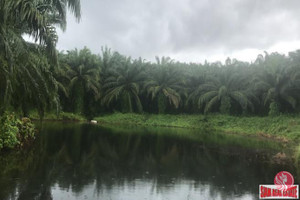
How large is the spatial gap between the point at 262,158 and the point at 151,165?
14.8ft

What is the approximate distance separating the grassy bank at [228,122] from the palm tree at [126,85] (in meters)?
1.43

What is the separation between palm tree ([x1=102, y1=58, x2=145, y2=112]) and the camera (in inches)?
1218

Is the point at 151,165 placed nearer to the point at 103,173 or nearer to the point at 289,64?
the point at 103,173

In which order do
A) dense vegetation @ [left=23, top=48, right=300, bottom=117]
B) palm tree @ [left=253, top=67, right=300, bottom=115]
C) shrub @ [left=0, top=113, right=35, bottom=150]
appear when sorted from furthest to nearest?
1. dense vegetation @ [left=23, top=48, right=300, bottom=117]
2. palm tree @ [left=253, top=67, right=300, bottom=115]
3. shrub @ [left=0, top=113, right=35, bottom=150]

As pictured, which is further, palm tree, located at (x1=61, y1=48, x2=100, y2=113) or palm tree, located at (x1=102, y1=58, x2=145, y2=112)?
palm tree, located at (x1=102, y1=58, x2=145, y2=112)

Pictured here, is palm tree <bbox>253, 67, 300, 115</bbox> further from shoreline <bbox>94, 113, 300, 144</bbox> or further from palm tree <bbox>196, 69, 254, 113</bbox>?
palm tree <bbox>196, 69, 254, 113</bbox>

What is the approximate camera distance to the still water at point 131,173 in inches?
244

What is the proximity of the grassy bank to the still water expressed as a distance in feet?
25.4

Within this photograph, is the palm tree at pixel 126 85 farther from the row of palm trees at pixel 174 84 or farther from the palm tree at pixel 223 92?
the palm tree at pixel 223 92

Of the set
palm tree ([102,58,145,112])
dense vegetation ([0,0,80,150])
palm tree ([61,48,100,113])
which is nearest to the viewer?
dense vegetation ([0,0,80,150])

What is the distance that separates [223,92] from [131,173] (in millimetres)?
19930

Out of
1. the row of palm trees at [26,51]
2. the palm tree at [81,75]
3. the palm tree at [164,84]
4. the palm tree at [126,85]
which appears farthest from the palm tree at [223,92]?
the row of palm trees at [26,51]

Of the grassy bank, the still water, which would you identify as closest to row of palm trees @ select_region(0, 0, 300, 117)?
the grassy bank

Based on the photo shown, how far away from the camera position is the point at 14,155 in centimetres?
932
